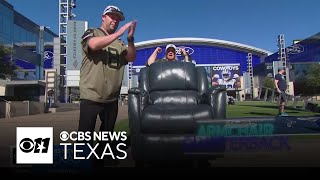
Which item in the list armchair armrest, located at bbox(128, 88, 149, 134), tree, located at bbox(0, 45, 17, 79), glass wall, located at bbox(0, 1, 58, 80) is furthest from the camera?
glass wall, located at bbox(0, 1, 58, 80)

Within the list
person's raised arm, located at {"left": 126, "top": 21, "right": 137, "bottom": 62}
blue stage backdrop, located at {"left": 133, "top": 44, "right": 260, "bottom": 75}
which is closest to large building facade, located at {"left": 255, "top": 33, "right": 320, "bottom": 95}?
blue stage backdrop, located at {"left": 133, "top": 44, "right": 260, "bottom": 75}

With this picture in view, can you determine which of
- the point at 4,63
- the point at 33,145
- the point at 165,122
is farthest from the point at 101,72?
the point at 4,63

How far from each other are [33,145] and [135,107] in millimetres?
1299

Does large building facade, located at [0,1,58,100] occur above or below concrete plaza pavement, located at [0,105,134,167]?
above

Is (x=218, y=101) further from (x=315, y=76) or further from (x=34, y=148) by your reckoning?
(x=315, y=76)

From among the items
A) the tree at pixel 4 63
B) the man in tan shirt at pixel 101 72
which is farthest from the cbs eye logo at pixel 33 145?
the tree at pixel 4 63

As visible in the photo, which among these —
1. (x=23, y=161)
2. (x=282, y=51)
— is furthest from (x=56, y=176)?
(x=282, y=51)

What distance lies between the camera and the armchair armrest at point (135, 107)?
403 centimetres

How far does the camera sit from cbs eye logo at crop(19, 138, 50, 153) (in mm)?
3090

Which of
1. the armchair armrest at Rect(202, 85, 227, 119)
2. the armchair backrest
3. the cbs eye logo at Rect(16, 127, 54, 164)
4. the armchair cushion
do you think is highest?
the armchair backrest

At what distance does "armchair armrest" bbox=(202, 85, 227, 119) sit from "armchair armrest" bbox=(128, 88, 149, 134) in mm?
769

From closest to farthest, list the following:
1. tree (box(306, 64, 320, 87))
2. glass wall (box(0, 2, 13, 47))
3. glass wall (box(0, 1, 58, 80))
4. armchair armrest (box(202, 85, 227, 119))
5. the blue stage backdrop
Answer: armchair armrest (box(202, 85, 227, 119)) → glass wall (box(0, 2, 13, 47)) → glass wall (box(0, 1, 58, 80)) → tree (box(306, 64, 320, 87)) → the blue stage backdrop

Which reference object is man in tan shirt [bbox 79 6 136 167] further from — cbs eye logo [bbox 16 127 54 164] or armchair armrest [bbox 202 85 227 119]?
armchair armrest [bbox 202 85 227 119]

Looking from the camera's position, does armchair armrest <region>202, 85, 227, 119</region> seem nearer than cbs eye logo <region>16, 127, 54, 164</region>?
No
